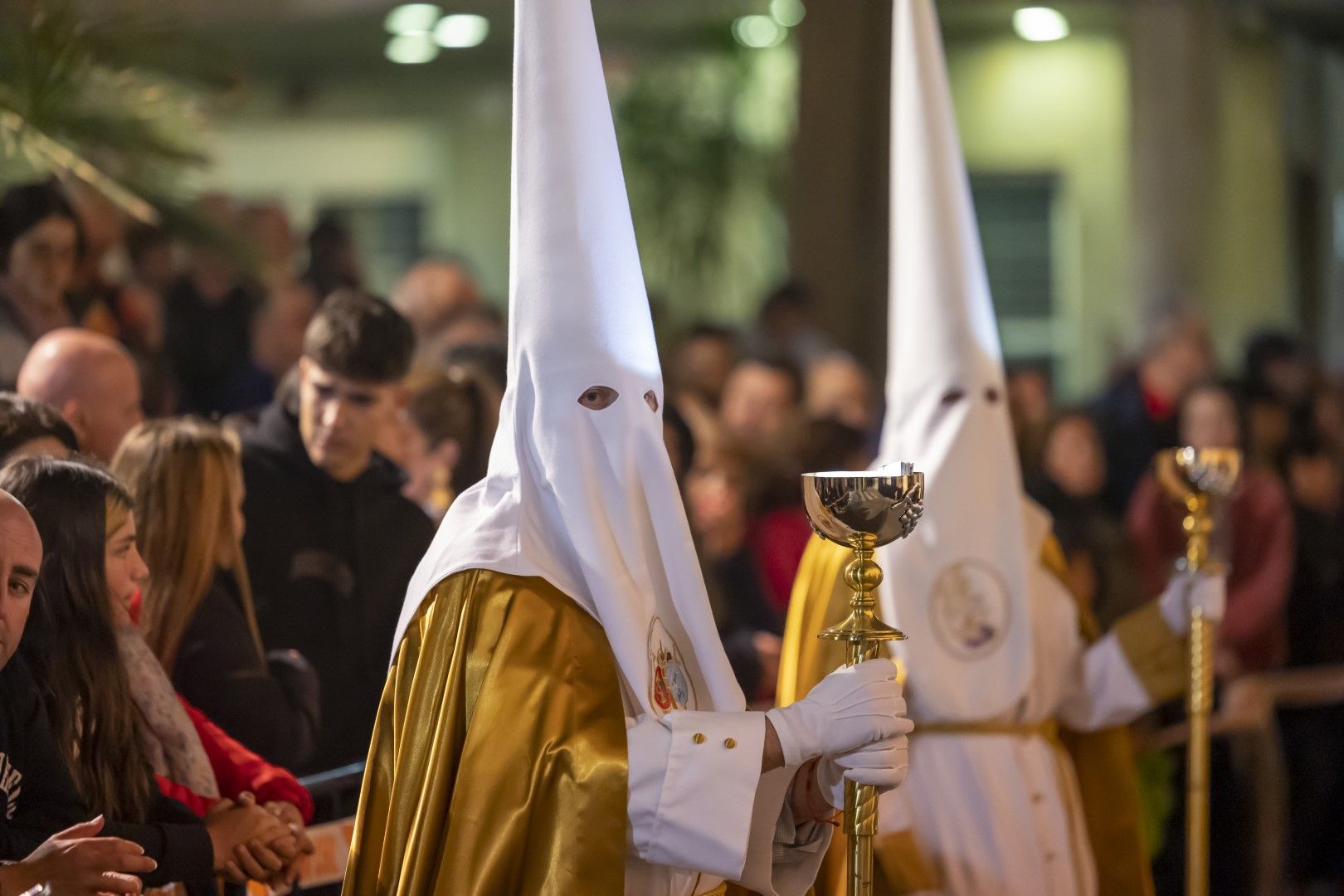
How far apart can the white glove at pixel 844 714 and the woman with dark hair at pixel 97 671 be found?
112 centimetres

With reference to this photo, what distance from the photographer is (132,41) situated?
5.04 m

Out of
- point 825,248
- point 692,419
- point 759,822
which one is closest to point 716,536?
point 692,419

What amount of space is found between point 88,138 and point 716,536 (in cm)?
253

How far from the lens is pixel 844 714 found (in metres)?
3.04

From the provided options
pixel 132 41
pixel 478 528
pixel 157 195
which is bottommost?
pixel 478 528

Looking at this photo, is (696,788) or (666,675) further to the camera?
(666,675)

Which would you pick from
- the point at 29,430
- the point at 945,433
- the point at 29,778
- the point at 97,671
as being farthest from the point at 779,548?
the point at 29,778

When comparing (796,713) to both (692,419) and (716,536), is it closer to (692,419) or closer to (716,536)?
(716,536)

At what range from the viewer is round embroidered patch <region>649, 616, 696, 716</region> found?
10.8 ft

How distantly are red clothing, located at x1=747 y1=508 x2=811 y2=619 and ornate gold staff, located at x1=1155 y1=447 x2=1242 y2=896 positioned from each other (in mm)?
1832

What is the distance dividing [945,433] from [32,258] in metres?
2.46

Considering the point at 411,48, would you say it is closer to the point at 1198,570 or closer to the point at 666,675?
the point at 1198,570

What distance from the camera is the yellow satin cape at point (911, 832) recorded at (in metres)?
4.34

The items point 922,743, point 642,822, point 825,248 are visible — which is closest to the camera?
point 642,822
